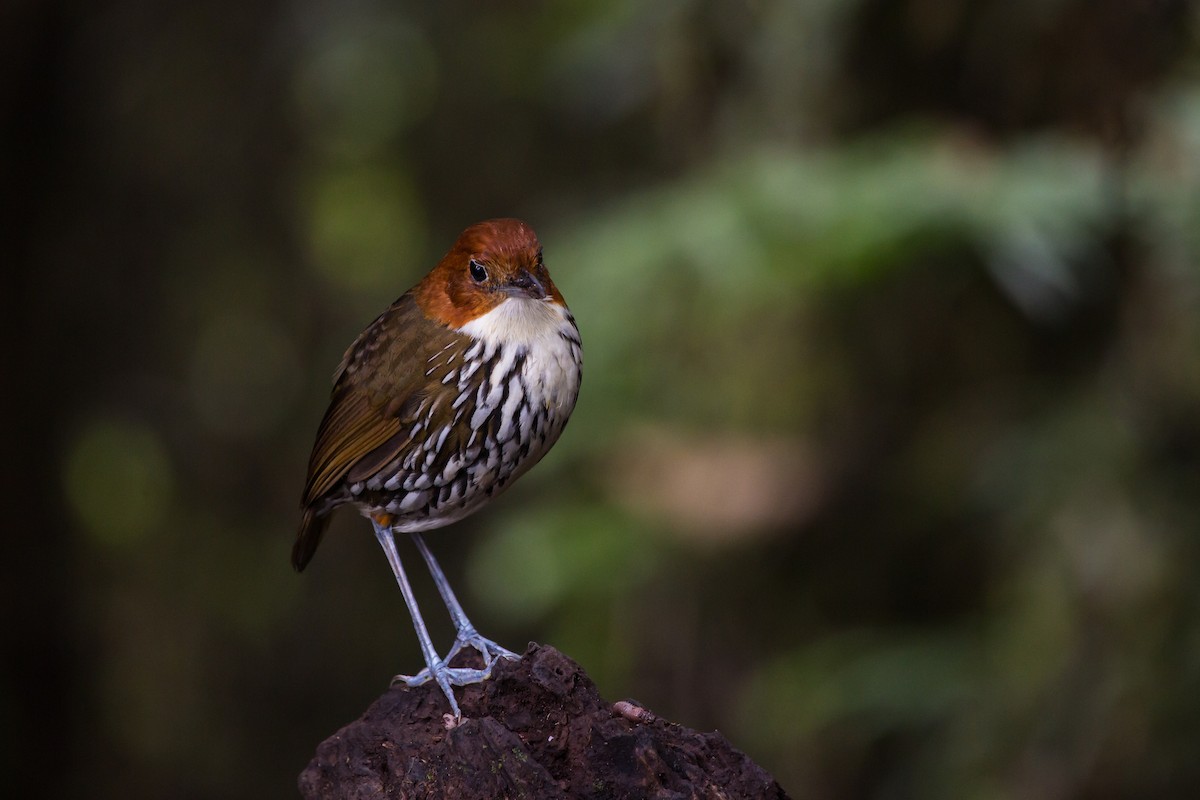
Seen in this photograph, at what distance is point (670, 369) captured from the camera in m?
6.49

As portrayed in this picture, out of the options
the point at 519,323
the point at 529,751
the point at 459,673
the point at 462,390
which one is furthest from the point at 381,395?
the point at 529,751

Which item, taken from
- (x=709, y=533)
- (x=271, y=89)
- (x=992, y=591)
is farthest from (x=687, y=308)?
(x=271, y=89)

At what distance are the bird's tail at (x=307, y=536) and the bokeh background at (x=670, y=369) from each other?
1662 millimetres

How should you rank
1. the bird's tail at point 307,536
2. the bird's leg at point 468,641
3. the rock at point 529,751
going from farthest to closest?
the bird's tail at point 307,536
the bird's leg at point 468,641
the rock at point 529,751

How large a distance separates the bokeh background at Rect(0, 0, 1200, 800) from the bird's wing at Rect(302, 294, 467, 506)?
1.63 m

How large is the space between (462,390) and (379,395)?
0.83 ft

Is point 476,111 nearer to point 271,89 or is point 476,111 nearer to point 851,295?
point 271,89

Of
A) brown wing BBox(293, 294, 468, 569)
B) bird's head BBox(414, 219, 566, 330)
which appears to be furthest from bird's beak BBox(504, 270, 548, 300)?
brown wing BBox(293, 294, 468, 569)

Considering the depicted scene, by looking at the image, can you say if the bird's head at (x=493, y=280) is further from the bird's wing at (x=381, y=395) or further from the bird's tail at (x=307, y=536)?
the bird's tail at (x=307, y=536)

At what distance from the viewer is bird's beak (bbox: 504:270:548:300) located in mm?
3561

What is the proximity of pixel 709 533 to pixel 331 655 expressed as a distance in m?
4.30

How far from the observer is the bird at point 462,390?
141 inches

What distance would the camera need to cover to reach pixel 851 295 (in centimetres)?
609

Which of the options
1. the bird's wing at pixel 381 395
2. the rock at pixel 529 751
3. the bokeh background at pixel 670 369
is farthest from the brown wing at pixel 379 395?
the bokeh background at pixel 670 369
